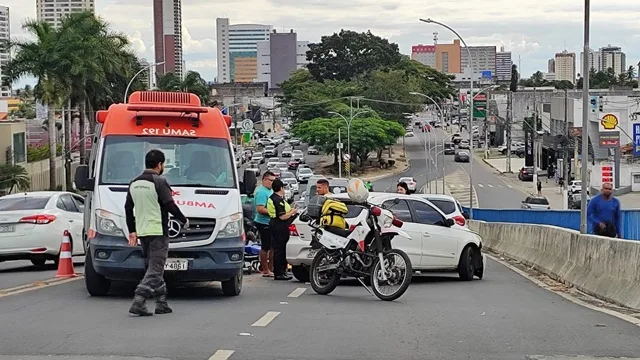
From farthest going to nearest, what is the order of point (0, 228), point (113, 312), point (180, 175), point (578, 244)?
point (0, 228) → point (578, 244) → point (180, 175) → point (113, 312)

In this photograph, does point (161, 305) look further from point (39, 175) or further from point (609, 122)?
point (609, 122)

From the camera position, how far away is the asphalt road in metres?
9.05

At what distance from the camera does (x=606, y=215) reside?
19.0 metres

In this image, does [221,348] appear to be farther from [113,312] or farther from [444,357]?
[113,312]

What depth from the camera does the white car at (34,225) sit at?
19422 millimetres

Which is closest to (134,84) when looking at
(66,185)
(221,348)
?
(66,185)

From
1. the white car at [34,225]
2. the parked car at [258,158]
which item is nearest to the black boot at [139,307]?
the white car at [34,225]

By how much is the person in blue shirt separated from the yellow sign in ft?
168

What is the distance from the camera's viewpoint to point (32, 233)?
64.1 feet

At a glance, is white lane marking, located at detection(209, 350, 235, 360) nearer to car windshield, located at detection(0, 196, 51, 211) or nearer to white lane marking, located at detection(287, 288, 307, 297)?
white lane marking, located at detection(287, 288, 307, 297)

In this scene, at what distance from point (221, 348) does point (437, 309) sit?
4453mm

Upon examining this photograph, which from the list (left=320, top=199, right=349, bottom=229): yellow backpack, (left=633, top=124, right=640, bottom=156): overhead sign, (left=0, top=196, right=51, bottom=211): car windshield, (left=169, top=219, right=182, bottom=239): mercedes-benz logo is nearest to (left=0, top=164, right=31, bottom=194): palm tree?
(left=0, top=196, right=51, bottom=211): car windshield

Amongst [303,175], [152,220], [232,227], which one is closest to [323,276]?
[232,227]

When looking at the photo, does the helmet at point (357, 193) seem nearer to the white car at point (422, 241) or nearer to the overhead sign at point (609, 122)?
the white car at point (422, 241)
